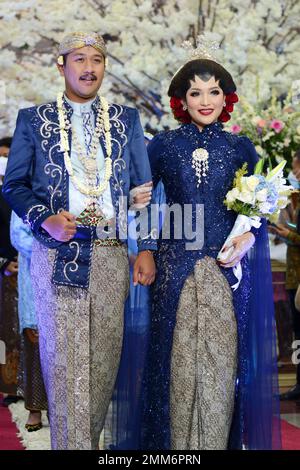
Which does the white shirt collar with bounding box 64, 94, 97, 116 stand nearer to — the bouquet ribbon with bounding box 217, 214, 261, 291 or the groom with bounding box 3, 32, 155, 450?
the groom with bounding box 3, 32, 155, 450

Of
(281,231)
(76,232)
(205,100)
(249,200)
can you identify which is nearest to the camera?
(76,232)

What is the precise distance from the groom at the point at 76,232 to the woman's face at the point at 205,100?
1.61ft

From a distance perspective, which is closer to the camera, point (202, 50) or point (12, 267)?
point (202, 50)

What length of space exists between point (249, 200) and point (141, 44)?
5060 millimetres

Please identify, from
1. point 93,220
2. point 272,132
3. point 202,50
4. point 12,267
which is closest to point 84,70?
point 93,220

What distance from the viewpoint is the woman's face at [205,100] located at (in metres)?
4.75

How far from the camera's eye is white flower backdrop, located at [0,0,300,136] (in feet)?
29.9

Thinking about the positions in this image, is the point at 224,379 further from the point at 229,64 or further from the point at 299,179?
the point at 229,64

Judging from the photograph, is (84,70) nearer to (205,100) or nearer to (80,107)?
(80,107)

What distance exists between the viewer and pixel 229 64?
364 inches

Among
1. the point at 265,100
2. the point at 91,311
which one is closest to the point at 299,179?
the point at 265,100

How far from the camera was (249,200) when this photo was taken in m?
4.56

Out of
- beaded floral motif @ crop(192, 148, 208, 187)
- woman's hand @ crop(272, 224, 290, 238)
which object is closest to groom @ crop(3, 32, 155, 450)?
beaded floral motif @ crop(192, 148, 208, 187)

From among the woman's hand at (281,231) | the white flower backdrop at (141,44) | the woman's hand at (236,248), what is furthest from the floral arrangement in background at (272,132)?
the woman's hand at (236,248)
